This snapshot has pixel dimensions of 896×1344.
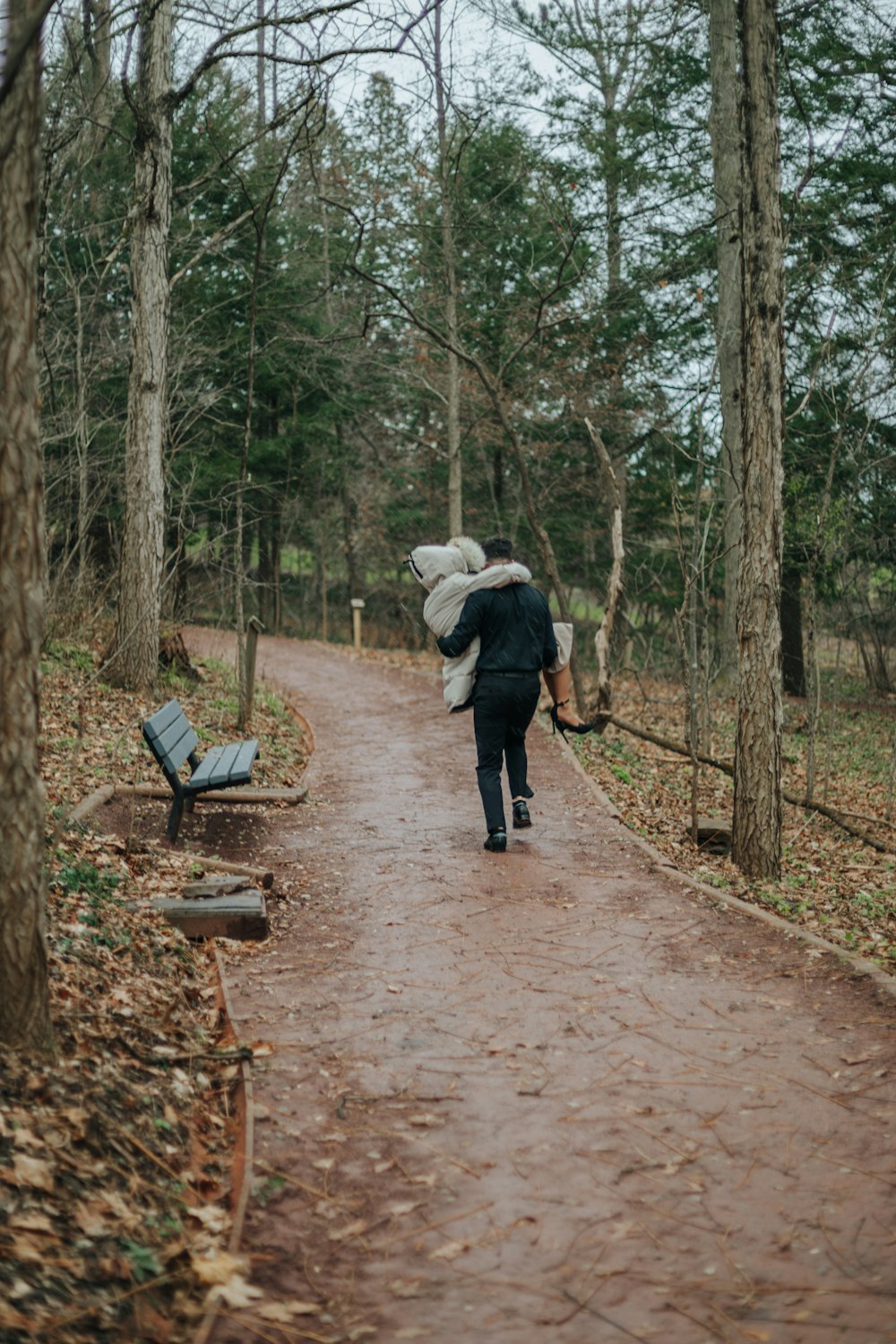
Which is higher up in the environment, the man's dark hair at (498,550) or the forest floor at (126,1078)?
the man's dark hair at (498,550)

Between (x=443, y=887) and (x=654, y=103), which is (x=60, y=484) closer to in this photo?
(x=654, y=103)

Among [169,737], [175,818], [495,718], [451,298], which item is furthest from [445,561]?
[451,298]

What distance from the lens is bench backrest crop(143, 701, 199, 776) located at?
285 inches

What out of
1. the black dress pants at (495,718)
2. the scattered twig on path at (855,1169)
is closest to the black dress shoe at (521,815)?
the black dress pants at (495,718)

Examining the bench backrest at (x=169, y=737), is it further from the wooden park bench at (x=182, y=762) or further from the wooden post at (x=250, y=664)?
the wooden post at (x=250, y=664)

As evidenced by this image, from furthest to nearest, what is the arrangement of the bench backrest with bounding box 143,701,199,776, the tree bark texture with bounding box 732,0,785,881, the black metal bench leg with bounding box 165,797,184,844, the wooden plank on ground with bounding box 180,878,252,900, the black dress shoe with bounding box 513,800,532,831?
the black dress shoe with bounding box 513,800,532,831 < the tree bark texture with bounding box 732,0,785,881 < the black metal bench leg with bounding box 165,797,184,844 < the bench backrest with bounding box 143,701,199,776 < the wooden plank on ground with bounding box 180,878,252,900

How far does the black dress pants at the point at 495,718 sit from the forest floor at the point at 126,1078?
1510 mm

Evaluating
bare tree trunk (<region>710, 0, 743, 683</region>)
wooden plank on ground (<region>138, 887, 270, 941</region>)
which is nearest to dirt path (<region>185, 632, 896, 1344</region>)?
wooden plank on ground (<region>138, 887, 270, 941</region>)

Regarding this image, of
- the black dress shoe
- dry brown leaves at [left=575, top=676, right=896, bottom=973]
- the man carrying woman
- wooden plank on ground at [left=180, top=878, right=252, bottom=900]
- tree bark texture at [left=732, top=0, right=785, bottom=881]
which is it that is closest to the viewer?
wooden plank on ground at [left=180, top=878, right=252, bottom=900]

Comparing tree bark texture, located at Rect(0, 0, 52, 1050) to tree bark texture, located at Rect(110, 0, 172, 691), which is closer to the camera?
tree bark texture, located at Rect(0, 0, 52, 1050)

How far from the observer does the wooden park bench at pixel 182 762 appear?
24.1ft

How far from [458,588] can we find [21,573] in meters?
5.08

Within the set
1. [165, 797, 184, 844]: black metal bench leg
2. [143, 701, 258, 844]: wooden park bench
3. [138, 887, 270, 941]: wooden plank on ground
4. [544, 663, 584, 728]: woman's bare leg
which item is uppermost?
[544, 663, 584, 728]: woman's bare leg

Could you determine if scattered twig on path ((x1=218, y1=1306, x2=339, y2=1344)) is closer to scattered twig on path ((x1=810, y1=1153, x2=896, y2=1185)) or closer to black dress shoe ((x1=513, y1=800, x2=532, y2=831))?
scattered twig on path ((x1=810, y1=1153, x2=896, y2=1185))
